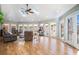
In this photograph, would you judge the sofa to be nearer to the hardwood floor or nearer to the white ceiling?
the hardwood floor

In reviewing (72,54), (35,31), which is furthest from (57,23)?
(72,54)

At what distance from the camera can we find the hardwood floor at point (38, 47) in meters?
4.05

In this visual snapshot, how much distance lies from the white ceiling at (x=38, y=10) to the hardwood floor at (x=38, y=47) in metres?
0.52

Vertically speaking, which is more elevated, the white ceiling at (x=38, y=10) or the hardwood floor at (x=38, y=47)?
the white ceiling at (x=38, y=10)

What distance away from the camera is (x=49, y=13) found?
166 inches

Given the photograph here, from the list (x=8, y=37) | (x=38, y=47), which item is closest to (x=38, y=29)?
(x=38, y=47)

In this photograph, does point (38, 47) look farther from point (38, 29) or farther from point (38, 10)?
point (38, 10)

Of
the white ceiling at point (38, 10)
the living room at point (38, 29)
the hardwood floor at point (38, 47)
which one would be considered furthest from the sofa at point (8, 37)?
the white ceiling at point (38, 10)

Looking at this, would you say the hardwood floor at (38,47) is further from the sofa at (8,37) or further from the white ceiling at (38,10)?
the white ceiling at (38,10)

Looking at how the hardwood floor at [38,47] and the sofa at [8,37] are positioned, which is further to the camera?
the sofa at [8,37]

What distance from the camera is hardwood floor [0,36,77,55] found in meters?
4.05
